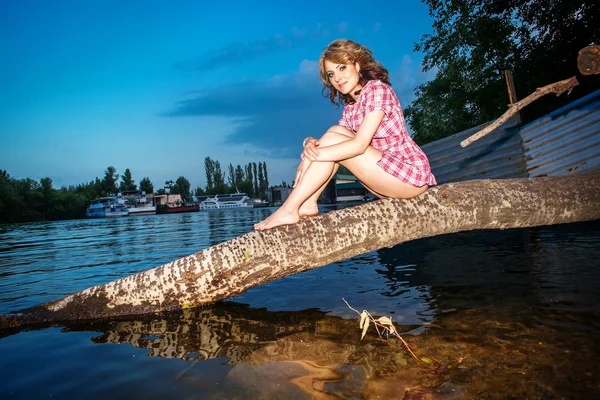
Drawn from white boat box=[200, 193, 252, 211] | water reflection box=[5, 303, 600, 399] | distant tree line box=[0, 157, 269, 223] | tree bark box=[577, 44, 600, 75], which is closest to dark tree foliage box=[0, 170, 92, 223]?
distant tree line box=[0, 157, 269, 223]

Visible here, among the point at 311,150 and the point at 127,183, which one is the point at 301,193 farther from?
the point at 127,183

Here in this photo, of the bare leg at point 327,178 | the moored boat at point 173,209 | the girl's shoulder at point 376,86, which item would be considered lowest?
the moored boat at point 173,209

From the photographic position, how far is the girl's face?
3.29 meters

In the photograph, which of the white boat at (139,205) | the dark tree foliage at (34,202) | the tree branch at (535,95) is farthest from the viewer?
the white boat at (139,205)

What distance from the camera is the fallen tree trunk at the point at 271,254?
3.00 m

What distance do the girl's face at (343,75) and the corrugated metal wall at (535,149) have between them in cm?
522

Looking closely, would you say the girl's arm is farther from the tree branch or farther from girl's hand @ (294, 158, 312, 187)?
the tree branch

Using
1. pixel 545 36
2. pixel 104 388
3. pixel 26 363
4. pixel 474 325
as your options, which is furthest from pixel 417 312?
pixel 545 36

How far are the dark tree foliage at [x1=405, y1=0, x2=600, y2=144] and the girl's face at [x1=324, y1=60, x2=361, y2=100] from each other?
1046 centimetres

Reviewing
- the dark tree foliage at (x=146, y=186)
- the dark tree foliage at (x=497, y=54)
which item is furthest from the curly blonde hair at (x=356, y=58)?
the dark tree foliage at (x=146, y=186)

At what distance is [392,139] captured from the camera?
10.7ft

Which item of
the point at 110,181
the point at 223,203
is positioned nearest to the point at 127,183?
the point at 110,181

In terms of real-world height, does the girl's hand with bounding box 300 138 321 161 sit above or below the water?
above

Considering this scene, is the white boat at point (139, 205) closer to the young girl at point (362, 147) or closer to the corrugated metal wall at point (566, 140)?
the corrugated metal wall at point (566, 140)
